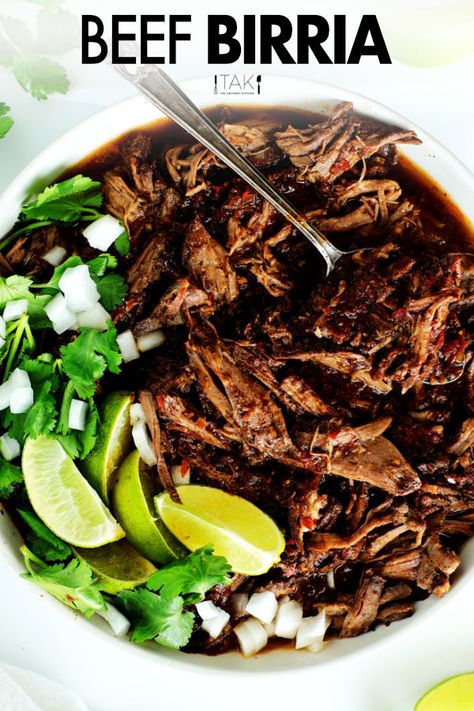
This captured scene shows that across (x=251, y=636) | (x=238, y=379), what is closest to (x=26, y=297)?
(x=238, y=379)

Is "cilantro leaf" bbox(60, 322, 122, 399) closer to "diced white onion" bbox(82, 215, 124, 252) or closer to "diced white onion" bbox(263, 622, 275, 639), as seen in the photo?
"diced white onion" bbox(82, 215, 124, 252)

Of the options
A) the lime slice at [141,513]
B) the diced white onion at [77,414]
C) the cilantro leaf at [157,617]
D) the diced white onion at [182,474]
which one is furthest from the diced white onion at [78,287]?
the cilantro leaf at [157,617]

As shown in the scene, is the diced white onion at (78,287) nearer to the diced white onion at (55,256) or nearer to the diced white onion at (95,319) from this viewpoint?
the diced white onion at (95,319)

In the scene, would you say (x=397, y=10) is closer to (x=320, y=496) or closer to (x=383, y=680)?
(x=320, y=496)

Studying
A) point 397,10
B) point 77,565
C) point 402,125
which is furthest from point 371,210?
point 77,565

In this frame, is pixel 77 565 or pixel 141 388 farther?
pixel 141 388

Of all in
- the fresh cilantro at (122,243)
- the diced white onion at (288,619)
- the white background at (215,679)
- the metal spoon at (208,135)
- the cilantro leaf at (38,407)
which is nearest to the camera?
the metal spoon at (208,135)

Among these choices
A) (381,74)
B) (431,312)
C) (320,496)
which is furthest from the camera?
(381,74)

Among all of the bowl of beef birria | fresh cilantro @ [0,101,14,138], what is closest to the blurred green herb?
fresh cilantro @ [0,101,14,138]
